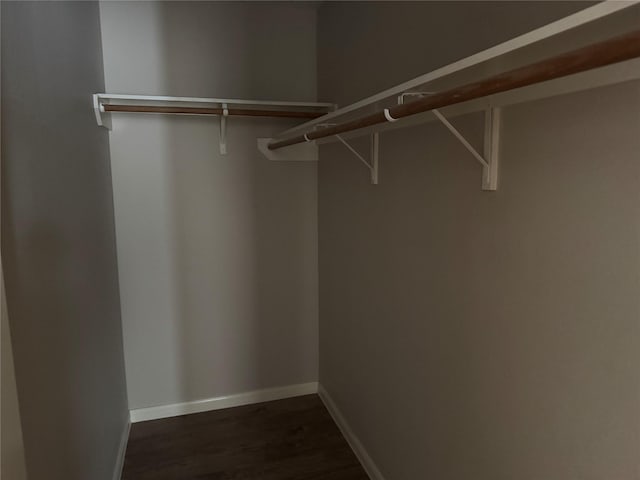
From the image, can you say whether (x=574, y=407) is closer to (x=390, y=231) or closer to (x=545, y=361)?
(x=545, y=361)

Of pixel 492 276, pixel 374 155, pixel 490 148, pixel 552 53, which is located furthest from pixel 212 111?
pixel 552 53

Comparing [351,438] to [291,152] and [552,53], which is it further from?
[552,53]

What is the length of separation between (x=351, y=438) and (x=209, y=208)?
57.2 inches

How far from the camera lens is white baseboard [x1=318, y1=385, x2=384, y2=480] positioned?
2.10 metres

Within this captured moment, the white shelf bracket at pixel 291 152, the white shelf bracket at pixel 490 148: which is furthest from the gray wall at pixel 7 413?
the white shelf bracket at pixel 291 152

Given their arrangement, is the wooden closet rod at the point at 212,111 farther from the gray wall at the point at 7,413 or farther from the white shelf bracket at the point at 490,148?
the gray wall at the point at 7,413

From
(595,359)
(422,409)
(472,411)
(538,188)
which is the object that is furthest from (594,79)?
(422,409)

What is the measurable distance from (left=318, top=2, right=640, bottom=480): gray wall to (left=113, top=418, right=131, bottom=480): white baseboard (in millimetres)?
1148

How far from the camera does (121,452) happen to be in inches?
87.7

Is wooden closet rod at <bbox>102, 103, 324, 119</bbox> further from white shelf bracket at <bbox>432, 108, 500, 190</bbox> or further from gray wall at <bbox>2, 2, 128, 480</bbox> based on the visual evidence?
white shelf bracket at <bbox>432, 108, 500, 190</bbox>

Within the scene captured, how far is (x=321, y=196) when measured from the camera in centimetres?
266

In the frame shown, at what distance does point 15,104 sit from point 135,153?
4.85ft

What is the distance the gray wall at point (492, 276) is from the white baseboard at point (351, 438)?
0.20 feet

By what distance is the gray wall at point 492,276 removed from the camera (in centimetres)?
91
